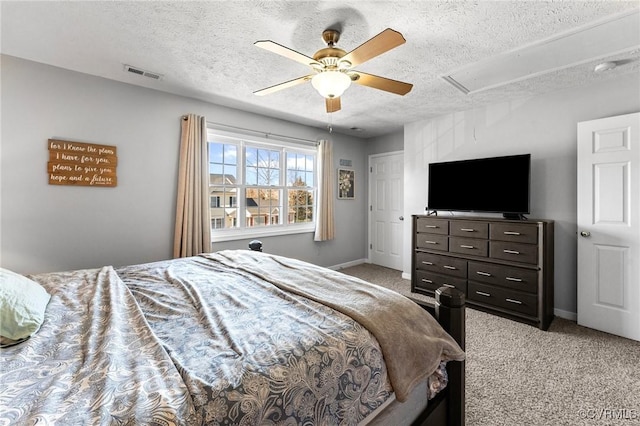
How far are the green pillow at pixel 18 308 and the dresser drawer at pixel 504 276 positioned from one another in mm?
3569

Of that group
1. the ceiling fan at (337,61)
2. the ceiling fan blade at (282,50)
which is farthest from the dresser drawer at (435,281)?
the ceiling fan blade at (282,50)

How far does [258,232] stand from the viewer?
4.03 m

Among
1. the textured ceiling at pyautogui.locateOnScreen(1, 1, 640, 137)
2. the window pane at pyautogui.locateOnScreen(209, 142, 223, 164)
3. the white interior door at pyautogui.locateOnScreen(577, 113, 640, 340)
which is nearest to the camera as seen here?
the textured ceiling at pyautogui.locateOnScreen(1, 1, 640, 137)

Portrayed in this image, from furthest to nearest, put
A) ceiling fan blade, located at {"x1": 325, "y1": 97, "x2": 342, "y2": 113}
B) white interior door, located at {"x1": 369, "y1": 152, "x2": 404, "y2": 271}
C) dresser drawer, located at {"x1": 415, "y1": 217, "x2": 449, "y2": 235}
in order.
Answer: white interior door, located at {"x1": 369, "y1": 152, "x2": 404, "y2": 271}
dresser drawer, located at {"x1": 415, "y1": 217, "x2": 449, "y2": 235}
ceiling fan blade, located at {"x1": 325, "y1": 97, "x2": 342, "y2": 113}

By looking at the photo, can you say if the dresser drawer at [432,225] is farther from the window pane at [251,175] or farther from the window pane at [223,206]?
the window pane at [223,206]

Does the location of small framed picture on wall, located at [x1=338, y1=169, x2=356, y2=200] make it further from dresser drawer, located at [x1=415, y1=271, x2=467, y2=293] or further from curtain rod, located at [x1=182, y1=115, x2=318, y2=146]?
dresser drawer, located at [x1=415, y1=271, x2=467, y2=293]

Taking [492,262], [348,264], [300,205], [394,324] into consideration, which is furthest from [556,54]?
[348,264]

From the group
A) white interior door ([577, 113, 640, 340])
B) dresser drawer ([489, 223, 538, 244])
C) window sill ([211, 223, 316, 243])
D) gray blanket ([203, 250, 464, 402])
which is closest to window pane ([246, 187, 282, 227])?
window sill ([211, 223, 316, 243])

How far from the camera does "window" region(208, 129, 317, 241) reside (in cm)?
370

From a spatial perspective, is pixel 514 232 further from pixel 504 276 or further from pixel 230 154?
pixel 230 154

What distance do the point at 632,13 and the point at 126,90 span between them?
4.10m

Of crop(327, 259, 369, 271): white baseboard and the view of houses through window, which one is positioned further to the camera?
crop(327, 259, 369, 271): white baseboard

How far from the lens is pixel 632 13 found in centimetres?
179

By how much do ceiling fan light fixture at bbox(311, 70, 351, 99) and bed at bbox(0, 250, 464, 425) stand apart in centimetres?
123
